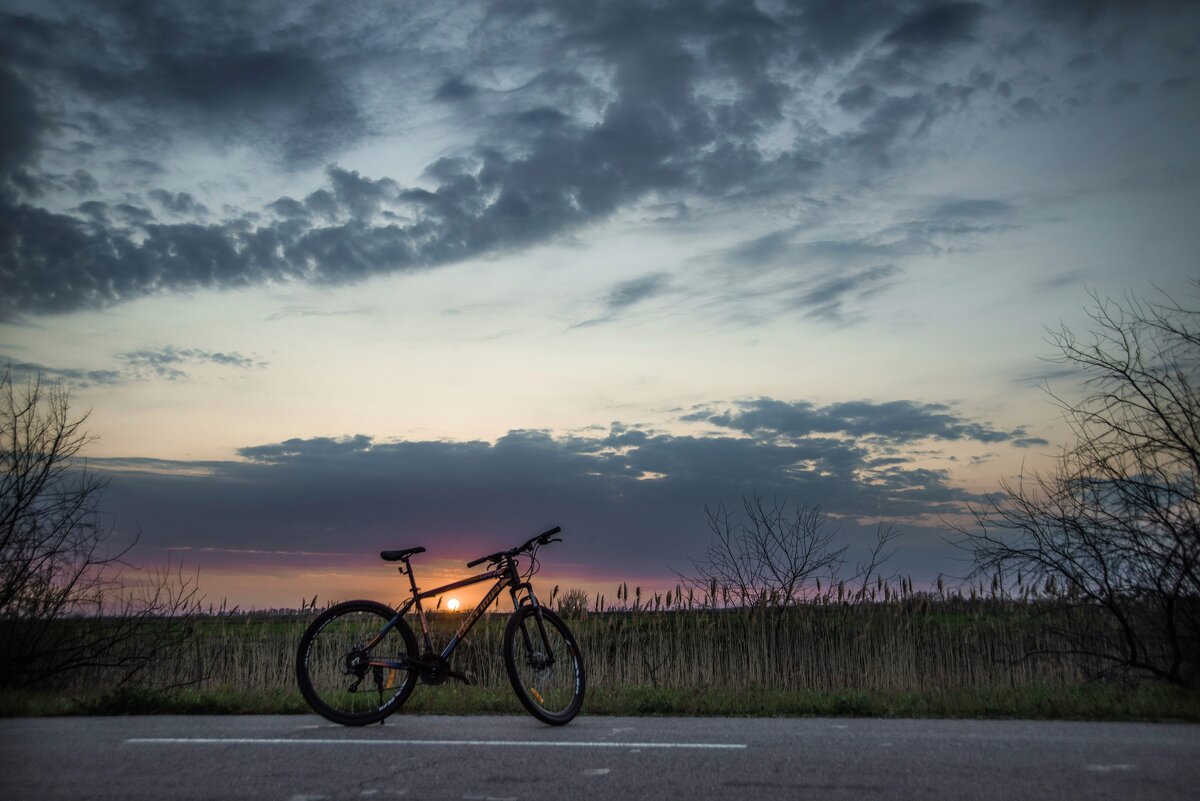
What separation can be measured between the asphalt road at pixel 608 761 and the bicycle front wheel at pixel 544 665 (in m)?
0.33

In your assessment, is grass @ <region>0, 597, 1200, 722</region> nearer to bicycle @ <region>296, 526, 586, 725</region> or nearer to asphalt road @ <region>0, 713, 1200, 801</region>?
bicycle @ <region>296, 526, 586, 725</region>

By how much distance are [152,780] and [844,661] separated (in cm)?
1270

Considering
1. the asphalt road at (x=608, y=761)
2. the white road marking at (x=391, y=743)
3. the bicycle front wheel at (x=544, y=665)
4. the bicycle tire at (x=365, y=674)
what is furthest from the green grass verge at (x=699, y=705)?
Answer: the white road marking at (x=391, y=743)

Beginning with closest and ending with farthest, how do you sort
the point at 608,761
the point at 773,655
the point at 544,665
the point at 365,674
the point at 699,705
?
the point at 608,761 → the point at 365,674 → the point at 544,665 → the point at 699,705 → the point at 773,655

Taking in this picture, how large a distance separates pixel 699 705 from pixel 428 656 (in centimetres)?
282

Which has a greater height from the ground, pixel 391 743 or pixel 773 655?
pixel 773 655

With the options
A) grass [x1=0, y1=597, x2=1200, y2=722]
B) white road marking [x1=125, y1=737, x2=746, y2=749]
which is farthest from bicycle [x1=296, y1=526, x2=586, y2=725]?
grass [x1=0, y1=597, x2=1200, y2=722]

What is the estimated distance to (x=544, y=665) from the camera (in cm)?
874

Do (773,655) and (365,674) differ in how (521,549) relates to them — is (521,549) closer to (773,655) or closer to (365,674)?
(365,674)

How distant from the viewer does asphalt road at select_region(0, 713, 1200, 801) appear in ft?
18.0

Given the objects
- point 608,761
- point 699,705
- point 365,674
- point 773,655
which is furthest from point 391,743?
point 773,655

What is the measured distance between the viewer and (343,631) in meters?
10.1

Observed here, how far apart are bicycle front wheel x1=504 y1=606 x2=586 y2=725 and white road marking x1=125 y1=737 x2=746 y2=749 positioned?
46.7 inches

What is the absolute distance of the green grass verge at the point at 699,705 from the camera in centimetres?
936
